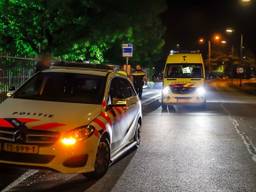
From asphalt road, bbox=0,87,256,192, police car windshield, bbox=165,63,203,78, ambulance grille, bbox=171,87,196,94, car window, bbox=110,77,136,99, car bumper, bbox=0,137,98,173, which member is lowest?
asphalt road, bbox=0,87,256,192

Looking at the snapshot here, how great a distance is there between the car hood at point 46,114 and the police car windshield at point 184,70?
1356 centimetres

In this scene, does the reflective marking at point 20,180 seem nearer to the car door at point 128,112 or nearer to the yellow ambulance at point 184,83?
the car door at point 128,112

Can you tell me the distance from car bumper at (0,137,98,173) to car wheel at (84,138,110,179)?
0.44 metres

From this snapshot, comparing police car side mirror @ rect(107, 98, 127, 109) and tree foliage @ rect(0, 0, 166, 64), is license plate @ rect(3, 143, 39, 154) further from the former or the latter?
tree foliage @ rect(0, 0, 166, 64)

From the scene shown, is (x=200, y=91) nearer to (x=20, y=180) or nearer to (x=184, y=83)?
(x=184, y=83)

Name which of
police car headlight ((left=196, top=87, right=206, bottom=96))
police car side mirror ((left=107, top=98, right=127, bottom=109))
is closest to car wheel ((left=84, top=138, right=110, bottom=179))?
police car side mirror ((left=107, top=98, right=127, bottom=109))

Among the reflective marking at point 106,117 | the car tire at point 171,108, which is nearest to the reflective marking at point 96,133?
the reflective marking at point 106,117

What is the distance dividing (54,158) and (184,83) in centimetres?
1422

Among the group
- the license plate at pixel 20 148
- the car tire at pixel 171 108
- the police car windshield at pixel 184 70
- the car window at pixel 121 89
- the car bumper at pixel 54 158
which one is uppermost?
the police car windshield at pixel 184 70

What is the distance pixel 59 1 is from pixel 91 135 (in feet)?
55.5

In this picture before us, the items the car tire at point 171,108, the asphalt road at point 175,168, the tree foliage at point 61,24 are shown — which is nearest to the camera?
the asphalt road at point 175,168

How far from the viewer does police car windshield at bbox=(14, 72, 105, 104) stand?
8578 millimetres

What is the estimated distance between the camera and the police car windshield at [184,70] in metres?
21.5

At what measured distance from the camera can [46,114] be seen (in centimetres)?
757
